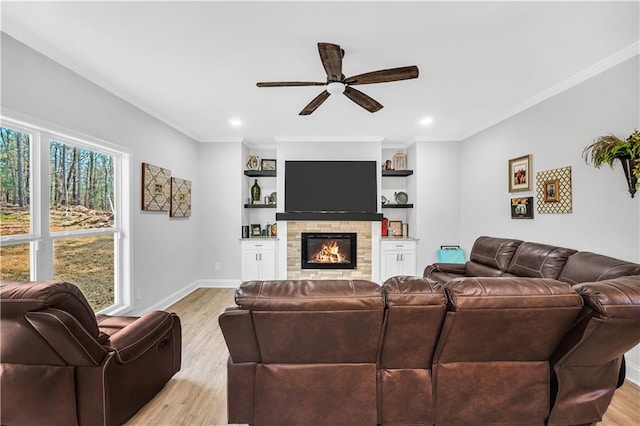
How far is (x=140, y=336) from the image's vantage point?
1848 mm

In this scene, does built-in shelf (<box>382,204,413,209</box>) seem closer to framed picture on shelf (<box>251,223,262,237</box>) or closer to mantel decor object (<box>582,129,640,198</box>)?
framed picture on shelf (<box>251,223,262,237</box>)

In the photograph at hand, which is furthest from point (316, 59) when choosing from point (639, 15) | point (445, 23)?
point (639, 15)

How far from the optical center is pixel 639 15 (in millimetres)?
1939

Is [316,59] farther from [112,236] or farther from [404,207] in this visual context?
[404,207]

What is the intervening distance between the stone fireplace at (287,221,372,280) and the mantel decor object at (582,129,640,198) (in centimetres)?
328

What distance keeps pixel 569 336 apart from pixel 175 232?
14.7 ft

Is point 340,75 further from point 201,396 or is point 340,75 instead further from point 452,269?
point 452,269

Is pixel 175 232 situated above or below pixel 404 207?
below

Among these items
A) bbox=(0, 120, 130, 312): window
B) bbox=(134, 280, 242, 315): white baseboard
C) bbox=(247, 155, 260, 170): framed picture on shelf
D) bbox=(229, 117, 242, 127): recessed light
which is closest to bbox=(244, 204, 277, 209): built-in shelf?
bbox=(247, 155, 260, 170): framed picture on shelf

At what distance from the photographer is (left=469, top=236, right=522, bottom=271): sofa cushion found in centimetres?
336

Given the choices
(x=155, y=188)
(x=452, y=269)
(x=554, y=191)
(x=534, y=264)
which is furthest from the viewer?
(x=452, y=269)

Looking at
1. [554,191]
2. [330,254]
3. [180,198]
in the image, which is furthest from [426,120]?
[180,198]

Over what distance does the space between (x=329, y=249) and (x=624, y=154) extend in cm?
392

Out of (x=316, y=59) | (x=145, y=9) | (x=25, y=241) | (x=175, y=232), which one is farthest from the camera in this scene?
(x=175, y=232)
